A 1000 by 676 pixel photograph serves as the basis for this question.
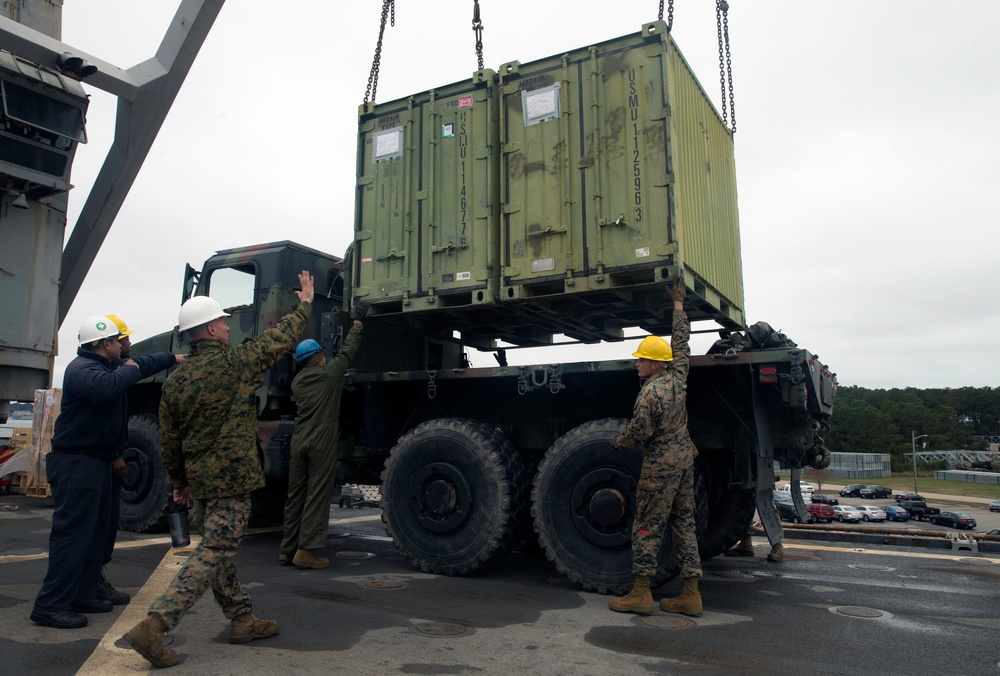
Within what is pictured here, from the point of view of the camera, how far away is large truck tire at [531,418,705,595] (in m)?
5.03

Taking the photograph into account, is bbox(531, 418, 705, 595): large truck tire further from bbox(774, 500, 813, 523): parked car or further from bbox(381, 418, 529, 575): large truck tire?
bbox(774, 500, 813, 523): parked car

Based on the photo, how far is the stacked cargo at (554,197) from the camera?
545 cm

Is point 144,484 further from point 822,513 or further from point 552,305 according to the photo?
point 822,513

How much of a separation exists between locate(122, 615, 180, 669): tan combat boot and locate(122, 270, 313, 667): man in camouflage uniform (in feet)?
0.79

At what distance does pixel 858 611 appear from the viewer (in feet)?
15.6

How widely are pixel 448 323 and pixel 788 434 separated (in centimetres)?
342

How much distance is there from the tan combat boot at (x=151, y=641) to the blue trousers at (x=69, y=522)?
102 centimetres

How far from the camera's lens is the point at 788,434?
5.74 m

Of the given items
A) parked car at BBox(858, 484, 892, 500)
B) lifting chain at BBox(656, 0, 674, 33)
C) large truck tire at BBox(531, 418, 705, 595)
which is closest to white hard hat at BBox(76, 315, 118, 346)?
large truck tire at BBox(531, 418, 705, 595)

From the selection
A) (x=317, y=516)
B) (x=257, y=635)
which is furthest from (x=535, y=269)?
(x=257, y=635)

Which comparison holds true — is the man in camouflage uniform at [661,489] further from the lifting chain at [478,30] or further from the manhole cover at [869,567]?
the lifting chain at [478,30]

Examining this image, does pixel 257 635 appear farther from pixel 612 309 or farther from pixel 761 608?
pixel 612 309

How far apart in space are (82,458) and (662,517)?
360 centimetres

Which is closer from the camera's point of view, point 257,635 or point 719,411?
point 257,635
